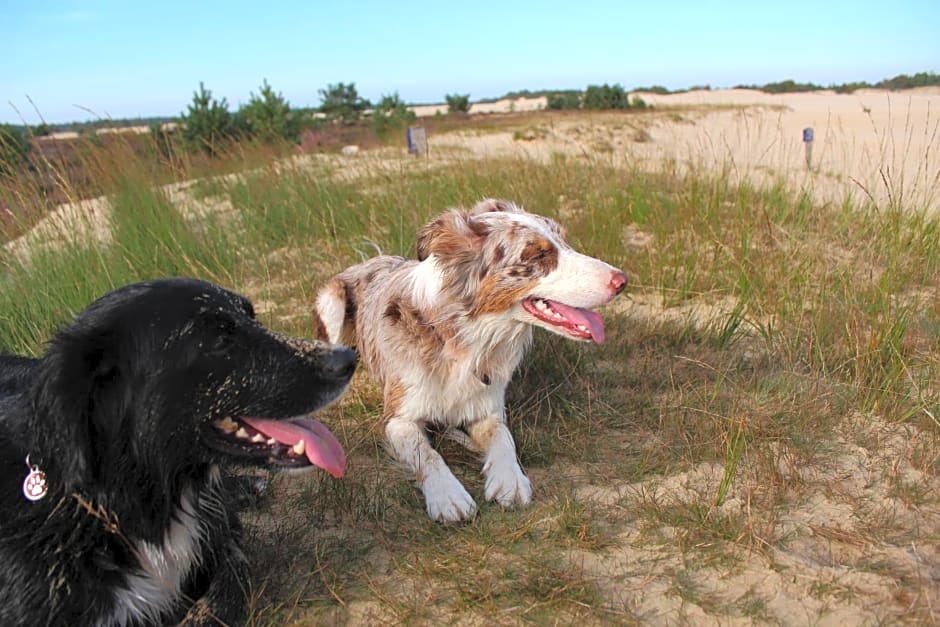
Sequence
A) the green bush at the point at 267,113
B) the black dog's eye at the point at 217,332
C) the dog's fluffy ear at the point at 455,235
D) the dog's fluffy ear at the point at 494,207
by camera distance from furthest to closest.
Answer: the green bush at the point at 267,113, the dog's fluffy ear at the point at 494,207, the dog's fluffy ear at the point at 455,235, the black dog's eye at the point at 217,332

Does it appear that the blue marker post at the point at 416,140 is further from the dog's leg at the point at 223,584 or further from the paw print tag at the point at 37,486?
the paw print tag at the point at 37,486

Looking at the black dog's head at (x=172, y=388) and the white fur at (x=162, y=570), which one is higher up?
the black dog's head at (x=172, y=388)

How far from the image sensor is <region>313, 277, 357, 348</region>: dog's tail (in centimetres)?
474

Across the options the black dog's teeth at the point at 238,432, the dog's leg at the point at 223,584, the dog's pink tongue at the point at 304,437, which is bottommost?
the dog's leg at the point at 223,584

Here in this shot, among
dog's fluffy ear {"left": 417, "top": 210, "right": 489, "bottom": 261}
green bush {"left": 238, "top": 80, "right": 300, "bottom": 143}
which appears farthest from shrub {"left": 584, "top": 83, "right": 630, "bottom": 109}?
dog's fluffy ear {"left": 417, "top": 210, "right": 489, "bottom": 261}

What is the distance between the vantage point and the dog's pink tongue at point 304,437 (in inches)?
91.8

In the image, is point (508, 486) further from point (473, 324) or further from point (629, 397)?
point (629, 397)

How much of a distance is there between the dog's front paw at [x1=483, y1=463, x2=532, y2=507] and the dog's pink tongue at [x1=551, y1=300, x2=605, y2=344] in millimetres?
753

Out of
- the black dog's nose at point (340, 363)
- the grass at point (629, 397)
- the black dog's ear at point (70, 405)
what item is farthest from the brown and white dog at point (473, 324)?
the black dog's ear at point (70, 405)

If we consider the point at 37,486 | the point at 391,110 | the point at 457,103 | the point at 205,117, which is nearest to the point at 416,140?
the point at 205,117

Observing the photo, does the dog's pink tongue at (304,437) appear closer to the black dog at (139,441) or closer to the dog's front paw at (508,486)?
the black dog at (139,441)

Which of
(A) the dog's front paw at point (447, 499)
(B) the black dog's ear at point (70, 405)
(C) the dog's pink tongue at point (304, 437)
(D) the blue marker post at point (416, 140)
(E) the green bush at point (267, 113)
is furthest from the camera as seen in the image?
(E) the green bush at point (267, 113)

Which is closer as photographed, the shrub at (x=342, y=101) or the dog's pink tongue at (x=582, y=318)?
the dog's pink tongue at (x=582, y=318)

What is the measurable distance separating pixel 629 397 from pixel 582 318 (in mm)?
971
